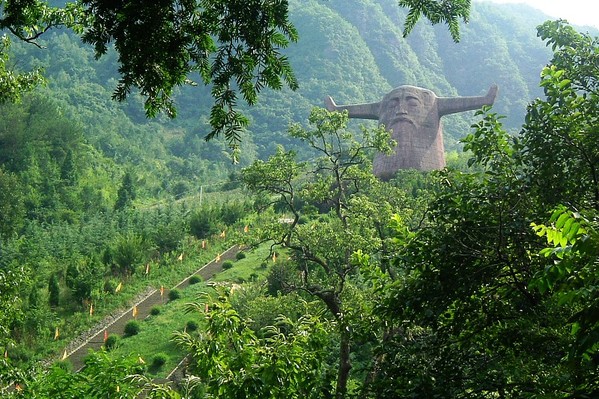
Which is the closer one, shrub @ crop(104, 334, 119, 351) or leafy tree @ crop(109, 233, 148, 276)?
shrub @ crop(104, 334, 119, 351)

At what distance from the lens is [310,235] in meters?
12.1

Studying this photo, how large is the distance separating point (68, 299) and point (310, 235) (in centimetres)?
1187

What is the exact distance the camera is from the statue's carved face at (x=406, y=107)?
2645 centimetres

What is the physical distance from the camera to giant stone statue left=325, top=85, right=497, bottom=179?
26094 millimetres

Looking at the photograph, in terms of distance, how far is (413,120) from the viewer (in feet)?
86.8

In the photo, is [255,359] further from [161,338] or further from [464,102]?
[464,102]

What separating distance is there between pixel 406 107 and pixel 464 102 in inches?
89.3

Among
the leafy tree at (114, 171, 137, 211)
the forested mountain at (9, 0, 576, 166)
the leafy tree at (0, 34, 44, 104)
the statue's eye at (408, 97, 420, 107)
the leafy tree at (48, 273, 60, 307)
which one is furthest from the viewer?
the forested mountain at (9, 0, 576, 166)

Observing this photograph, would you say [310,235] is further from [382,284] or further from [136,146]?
[136,146]

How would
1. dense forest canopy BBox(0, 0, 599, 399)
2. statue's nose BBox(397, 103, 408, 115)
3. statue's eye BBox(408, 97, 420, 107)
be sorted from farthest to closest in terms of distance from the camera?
statue's eye BBox(408, 97, 420, 107)
statue's nose BBox(397, 103, 408, 115)
dense forest canopy BBox(0, 0, 599, 399)

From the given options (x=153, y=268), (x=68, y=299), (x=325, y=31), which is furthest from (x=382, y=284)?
(x=325, y=31)

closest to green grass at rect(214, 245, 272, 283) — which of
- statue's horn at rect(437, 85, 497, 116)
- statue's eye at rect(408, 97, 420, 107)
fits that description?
statue's eye at rect(408, 97, 420, 107)

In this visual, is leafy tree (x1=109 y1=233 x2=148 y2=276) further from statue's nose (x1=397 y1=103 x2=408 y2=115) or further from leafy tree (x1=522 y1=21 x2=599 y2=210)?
leafy tree (x1=522 y1=21 x2=599 y2=210)

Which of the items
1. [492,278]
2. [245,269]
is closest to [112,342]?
[245,269]
